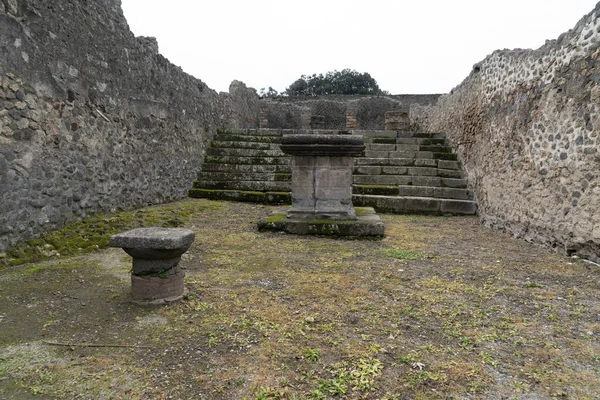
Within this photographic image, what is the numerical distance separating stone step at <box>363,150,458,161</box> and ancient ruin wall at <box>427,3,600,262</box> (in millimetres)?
2216

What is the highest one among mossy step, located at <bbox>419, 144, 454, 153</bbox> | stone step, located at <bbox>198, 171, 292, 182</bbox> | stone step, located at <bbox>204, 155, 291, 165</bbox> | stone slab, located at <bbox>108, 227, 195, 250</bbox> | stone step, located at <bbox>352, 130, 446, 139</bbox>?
stone step, located at <bbox>352, 130, 446, 139</bbox>

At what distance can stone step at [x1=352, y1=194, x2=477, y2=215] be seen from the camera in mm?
8359

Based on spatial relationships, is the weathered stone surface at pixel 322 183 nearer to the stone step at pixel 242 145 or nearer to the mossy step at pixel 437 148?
the stone step at pixel 242 145

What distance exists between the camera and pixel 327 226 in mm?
5895

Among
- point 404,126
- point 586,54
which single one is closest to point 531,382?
point 586,54

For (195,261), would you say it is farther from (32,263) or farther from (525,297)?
(525,297)

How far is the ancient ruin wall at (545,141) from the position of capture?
442 centimetres

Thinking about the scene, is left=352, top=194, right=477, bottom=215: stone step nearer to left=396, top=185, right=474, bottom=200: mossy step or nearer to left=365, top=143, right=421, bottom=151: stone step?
left=396, top=185, right=474, bottom=200: mossy step

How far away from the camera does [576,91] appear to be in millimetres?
4648

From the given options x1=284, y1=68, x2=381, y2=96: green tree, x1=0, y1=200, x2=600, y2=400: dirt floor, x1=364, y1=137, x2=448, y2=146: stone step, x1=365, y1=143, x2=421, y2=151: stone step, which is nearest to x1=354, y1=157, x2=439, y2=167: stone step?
x1=365, y1=143, x2=421, y2=151: stone step

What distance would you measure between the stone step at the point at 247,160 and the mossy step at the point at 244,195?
4.31 feet

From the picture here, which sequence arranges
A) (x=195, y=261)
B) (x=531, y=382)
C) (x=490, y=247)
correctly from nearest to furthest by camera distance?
(x=531, y=382) < (x=195, y=261) < (x=490, y=247)

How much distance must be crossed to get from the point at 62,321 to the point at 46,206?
97.5 inches

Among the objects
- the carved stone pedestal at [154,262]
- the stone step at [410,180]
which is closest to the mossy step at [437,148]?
the stone step at [410,180]
